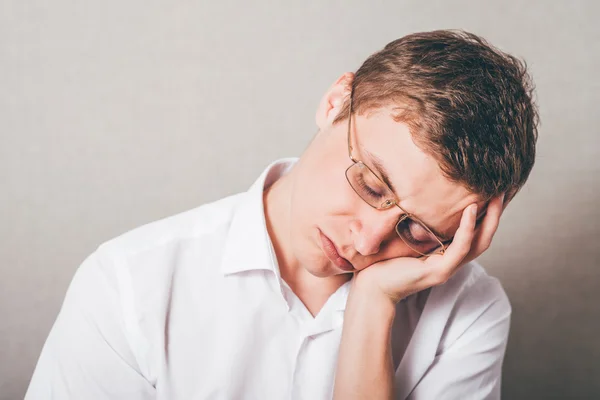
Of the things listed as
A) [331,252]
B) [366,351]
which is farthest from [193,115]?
[366,351]

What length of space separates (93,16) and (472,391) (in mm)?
1747

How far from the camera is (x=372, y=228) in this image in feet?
4.65

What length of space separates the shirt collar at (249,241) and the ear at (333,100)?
0.26m

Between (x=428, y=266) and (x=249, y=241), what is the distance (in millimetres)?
466

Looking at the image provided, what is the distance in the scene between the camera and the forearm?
1.54 meters

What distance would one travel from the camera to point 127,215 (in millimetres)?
2352

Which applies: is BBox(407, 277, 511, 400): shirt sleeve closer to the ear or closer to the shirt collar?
the shirt collar

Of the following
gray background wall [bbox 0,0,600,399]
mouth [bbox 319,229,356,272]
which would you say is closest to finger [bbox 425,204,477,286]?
Answer: mouth [bbox 319,229,356,272]

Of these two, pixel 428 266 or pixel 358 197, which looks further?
pixel 428 266

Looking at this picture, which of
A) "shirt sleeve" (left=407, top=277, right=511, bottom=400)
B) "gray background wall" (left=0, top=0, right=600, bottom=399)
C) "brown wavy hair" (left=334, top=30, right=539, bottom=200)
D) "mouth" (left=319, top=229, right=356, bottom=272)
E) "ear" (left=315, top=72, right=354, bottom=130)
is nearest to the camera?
"brown wavy hair" (left=334, top=30, right=539, bottom=200)

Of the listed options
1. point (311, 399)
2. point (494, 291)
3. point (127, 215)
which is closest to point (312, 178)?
point (311, 399)

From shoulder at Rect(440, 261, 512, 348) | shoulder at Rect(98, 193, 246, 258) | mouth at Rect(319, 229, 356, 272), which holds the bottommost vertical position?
shoulder at Rect(440, 261, 512, 348)

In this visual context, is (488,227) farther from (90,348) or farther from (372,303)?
(90,348)

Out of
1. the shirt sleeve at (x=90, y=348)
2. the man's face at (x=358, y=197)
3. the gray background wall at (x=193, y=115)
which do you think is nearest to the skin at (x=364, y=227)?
the man's face at (x=358, y=197)
